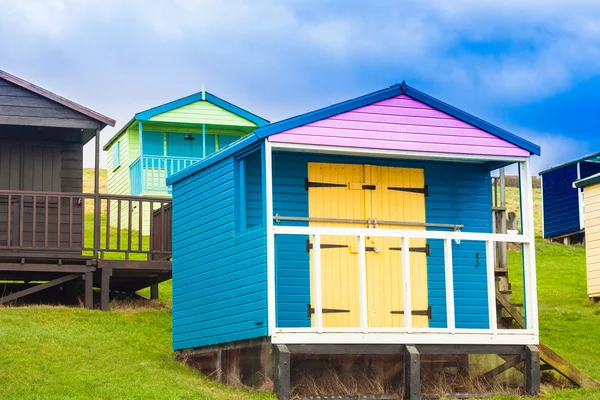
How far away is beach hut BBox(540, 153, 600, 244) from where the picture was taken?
120ft

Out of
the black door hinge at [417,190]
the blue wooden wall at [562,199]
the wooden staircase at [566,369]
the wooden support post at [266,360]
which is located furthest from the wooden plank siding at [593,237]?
the wooden support post at [266,360]

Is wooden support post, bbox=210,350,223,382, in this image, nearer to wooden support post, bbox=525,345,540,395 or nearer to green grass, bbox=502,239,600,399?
wooden support post, bbox=525,345,540,395

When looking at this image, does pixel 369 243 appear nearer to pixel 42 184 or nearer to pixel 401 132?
pixel 401 132

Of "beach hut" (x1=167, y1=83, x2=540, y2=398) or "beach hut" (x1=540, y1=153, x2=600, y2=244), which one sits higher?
"beach hut" (x1=540, y1=153, x2=600, y2=244)

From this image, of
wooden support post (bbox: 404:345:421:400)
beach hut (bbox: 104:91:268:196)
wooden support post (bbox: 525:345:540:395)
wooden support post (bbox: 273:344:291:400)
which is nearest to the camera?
wooden support post (bbox: 273:344:291:400)

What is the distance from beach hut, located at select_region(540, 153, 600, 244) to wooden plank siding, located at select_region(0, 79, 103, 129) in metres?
20.7

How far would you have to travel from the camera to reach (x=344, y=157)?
605 inches

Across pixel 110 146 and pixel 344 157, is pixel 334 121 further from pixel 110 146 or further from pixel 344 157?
pixel 110 146

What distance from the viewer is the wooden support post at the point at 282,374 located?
12.8 metres

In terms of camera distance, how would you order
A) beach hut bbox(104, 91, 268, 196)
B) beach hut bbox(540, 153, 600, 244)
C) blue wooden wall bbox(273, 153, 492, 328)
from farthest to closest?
beach hut bbox(540, 153, 600, 244) < beach hut bbox(104, 91, 268, 196) < blue wooden wall bbox(273, 153, 492, 328)

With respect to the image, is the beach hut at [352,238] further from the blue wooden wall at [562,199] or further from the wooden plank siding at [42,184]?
the blue wooden wall at [562,199]

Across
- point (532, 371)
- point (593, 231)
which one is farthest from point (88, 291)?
point (593, 231)

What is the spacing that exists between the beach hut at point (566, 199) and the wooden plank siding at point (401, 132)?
2243cm

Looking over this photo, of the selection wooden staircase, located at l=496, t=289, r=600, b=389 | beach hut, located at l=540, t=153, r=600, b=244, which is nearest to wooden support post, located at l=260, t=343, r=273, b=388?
wooden staircase, located at l=496, t=289, r=600, b=389
